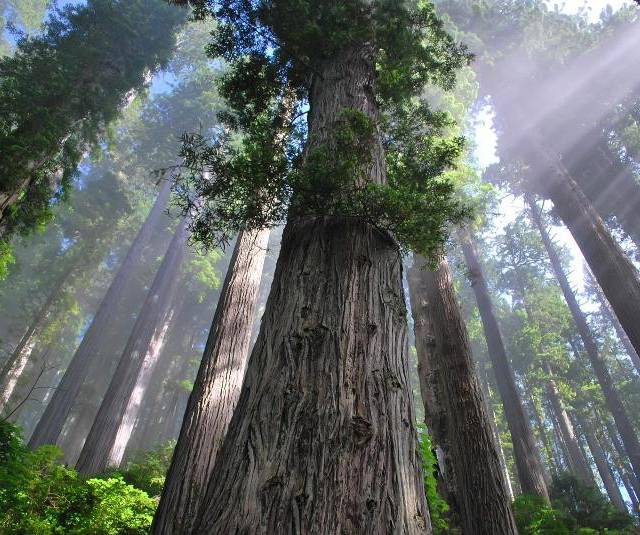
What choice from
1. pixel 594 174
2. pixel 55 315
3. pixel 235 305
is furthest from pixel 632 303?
pixel 55 315

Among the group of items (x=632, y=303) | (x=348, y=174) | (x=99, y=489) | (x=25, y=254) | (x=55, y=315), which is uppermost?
(x=25, y=254)

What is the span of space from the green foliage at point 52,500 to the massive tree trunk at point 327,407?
10.7 feet

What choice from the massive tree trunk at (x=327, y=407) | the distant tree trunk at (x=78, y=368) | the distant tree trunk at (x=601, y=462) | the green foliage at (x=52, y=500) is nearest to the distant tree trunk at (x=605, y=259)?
the massive tree trunk at (x=327, y=407)

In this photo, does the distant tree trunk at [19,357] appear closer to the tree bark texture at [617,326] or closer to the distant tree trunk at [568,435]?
the distant tree trunk at [568,435]

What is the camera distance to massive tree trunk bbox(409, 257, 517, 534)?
4925 millimetres

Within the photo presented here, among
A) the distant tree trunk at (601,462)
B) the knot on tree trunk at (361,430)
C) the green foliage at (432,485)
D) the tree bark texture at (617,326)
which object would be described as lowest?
the knot on tree trunk at (361,430)

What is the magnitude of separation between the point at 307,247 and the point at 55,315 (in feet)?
64.5

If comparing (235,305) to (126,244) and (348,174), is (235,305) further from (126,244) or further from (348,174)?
Result: (126,244)

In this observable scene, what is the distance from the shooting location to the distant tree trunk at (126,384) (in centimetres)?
1062

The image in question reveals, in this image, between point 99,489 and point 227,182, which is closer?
point 227,182

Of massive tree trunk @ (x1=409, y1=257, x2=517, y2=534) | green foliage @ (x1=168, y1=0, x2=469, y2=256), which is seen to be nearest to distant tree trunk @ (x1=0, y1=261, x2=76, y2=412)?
massive tree trunk @ (x1=409, y1=257, x2=517, y2=534)

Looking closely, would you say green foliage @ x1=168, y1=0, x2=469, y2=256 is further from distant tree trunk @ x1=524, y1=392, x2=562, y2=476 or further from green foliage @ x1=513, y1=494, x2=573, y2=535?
distant tree trunk @ x1=524, y1=392, x2=562, y2=476

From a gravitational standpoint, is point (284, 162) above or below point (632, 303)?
below

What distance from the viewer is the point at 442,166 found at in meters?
4.54
